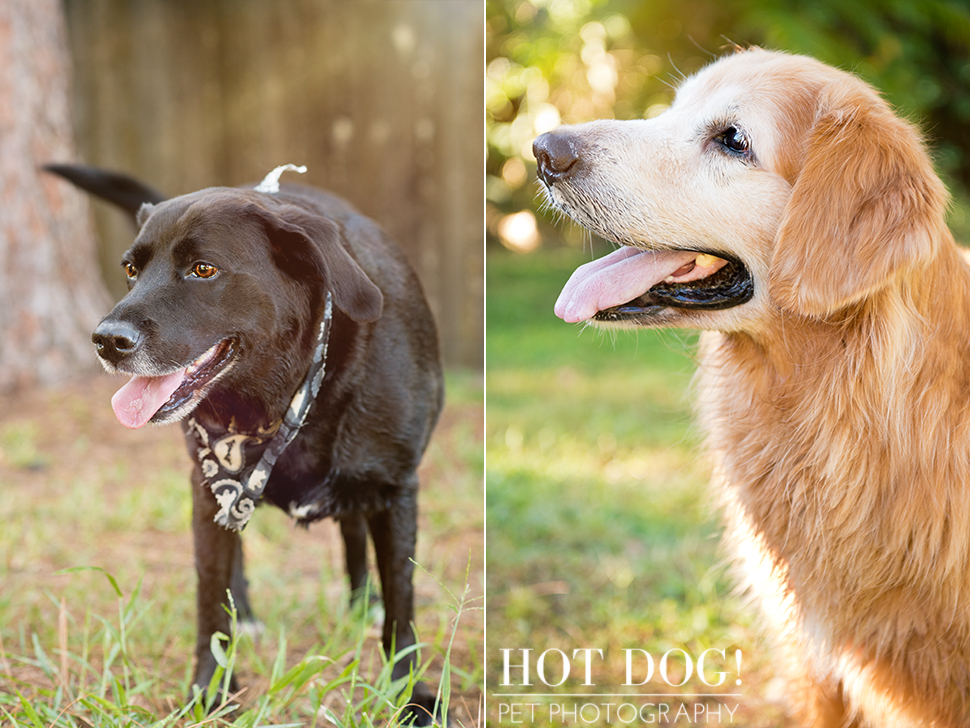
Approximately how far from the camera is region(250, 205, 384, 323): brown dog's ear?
4.81 feet

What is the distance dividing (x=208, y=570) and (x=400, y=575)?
432mm

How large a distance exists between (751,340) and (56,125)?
11.8 ft

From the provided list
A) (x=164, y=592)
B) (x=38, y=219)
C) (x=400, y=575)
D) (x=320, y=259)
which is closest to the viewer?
(x=320, y=259)

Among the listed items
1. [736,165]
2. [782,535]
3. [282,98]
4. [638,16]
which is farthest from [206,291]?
[638,16]

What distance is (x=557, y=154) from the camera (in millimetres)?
1587

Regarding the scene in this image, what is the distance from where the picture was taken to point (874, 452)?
149 cm

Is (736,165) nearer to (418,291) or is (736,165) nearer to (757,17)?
(418,291)

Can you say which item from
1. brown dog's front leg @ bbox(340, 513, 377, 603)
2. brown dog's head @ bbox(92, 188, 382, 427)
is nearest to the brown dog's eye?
brown dog's head @ bbox(92, 188, 382, 427)

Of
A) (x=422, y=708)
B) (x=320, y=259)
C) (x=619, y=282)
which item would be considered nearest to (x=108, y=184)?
(x=320, y=259)

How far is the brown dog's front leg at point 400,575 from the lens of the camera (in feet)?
5.80

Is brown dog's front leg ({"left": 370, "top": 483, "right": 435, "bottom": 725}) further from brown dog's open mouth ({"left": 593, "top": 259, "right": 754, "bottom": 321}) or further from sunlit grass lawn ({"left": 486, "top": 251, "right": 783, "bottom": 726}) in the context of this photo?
brown dog's open mouth ({"left": 593, "top": 259, "right": 754, "bottom": 321})

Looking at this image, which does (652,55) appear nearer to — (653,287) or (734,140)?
(734,140)

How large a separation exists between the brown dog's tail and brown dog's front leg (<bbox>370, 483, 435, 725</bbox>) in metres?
1.07

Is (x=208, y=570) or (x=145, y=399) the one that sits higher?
(x=145, y=399)
